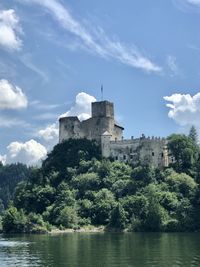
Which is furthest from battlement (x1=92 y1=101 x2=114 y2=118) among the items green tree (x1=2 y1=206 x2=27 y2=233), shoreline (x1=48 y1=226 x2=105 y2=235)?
green tree (x1=2 y1=206 x2=27 y2=233)

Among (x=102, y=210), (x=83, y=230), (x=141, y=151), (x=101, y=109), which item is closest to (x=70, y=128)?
(x=101, y=109)

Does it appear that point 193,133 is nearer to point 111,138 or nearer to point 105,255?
point 111,138

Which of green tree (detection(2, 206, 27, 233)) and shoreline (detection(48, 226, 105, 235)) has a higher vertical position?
green tree (detection(2, 206, 27, 233))

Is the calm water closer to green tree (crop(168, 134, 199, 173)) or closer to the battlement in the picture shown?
green tree (crop(168, 134, 199, 173))

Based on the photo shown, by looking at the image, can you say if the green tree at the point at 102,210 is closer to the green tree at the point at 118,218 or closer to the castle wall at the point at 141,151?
the green tree at the point at 118,218

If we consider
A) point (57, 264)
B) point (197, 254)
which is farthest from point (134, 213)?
point (57, 264)

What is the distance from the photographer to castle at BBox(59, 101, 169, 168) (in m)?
131

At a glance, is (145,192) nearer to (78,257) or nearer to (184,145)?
(184,145)

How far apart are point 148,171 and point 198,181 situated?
13.4 m

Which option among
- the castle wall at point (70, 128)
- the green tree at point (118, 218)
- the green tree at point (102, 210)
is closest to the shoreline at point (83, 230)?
the green tree at point (118, 218)

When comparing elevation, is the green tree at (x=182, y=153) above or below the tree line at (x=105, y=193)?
above

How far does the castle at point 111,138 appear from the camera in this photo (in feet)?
429

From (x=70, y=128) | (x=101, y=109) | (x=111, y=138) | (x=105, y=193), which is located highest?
(x=101, y=109)

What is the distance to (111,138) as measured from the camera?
137000mm
